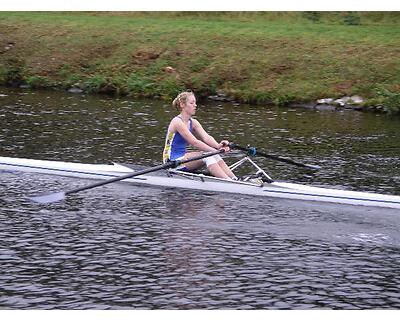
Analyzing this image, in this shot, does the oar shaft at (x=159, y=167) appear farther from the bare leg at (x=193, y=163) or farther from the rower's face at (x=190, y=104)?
the rower's face at (x=190, y=104)

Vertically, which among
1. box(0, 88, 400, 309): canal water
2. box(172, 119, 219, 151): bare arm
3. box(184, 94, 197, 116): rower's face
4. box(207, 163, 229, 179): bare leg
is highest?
box(184, 94, 197, 116): rower's face

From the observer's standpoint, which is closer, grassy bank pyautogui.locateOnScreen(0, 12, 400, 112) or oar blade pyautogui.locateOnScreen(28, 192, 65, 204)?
oar blade pyautogui.locateOnScreen(28, 192, 65, 204)

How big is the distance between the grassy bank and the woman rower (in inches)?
614

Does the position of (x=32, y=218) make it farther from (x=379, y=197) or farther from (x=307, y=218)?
(x=379, y=197)

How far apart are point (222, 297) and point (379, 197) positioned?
573cm

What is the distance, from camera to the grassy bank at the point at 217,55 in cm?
3466

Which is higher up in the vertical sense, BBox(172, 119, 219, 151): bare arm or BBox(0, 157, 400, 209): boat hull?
BBox(172, 119, 219, 151): bare arm

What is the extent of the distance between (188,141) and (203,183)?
95 cm

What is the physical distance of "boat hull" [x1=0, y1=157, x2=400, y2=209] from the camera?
16.1m

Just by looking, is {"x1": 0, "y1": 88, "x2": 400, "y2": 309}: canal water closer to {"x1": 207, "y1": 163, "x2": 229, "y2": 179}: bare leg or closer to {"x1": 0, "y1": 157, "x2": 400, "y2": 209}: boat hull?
{"x1": 0, "y1": 157, "x2": 400, "y2": 209}: boat hull

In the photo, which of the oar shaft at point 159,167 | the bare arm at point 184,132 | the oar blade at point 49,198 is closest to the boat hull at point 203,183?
the oar shaft at point 159,167

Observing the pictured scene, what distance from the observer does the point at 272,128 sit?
89.5 ft

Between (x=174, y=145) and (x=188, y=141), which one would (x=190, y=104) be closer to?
(x=188, y=141)

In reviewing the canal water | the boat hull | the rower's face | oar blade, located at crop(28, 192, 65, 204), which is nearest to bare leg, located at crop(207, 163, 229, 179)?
the boat hull
